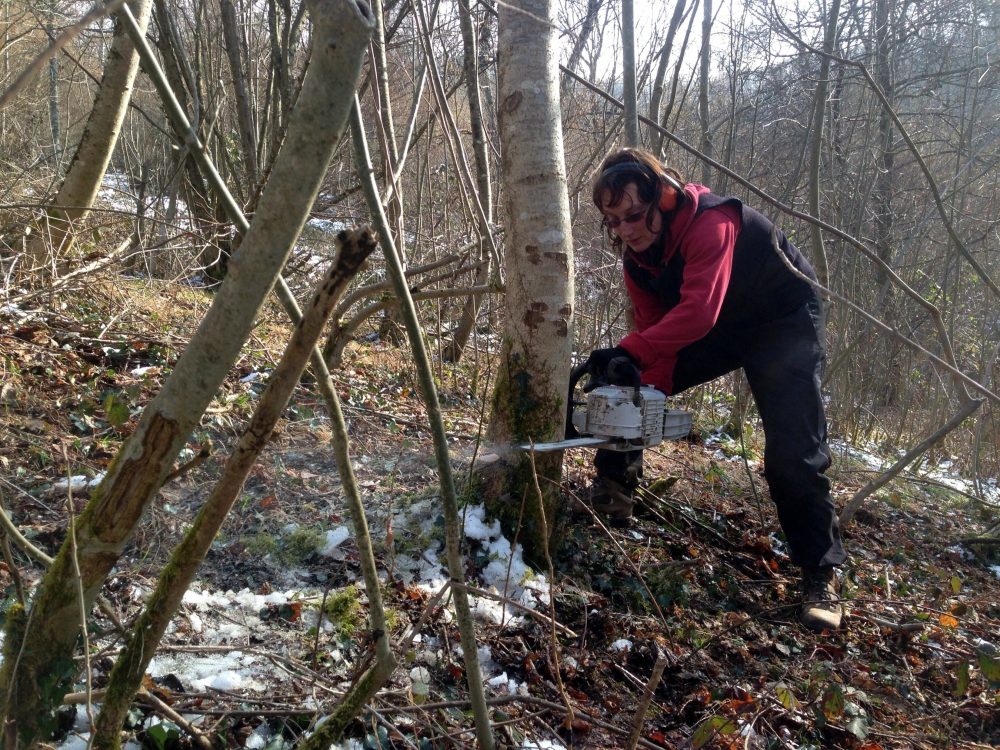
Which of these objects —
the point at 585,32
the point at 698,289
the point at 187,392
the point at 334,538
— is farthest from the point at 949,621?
the point at 585,32

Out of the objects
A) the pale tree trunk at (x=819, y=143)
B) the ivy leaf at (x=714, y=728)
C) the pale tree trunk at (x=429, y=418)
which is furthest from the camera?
the pale tree trunk at (x=819, y=143)

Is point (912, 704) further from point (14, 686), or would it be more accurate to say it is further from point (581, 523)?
point (14, 686)

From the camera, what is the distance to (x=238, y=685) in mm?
1912

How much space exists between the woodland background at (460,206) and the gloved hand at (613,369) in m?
0.39

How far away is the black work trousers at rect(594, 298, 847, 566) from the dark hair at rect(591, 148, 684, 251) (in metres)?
0.80

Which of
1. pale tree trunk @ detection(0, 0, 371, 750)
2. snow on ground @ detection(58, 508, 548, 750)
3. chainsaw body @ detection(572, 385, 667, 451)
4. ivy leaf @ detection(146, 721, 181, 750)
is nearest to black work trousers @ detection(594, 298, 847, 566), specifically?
chainsaw body @ detection(572, 385, 667, 451)

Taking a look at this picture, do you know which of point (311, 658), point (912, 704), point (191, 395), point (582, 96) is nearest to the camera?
point (191, 395)

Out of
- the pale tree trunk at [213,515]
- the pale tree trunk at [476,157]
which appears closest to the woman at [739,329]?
the pale tree trunk at [476,157]

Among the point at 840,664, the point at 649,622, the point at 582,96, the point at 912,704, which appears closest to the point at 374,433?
the point at 649,622

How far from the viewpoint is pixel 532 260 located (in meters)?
2.66

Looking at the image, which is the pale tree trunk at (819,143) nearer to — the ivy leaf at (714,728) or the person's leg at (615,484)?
the person's leg at (615,484)

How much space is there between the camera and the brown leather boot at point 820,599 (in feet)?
9.48

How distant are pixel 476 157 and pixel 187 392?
2.51 m

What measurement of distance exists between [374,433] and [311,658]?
1.93 metres
